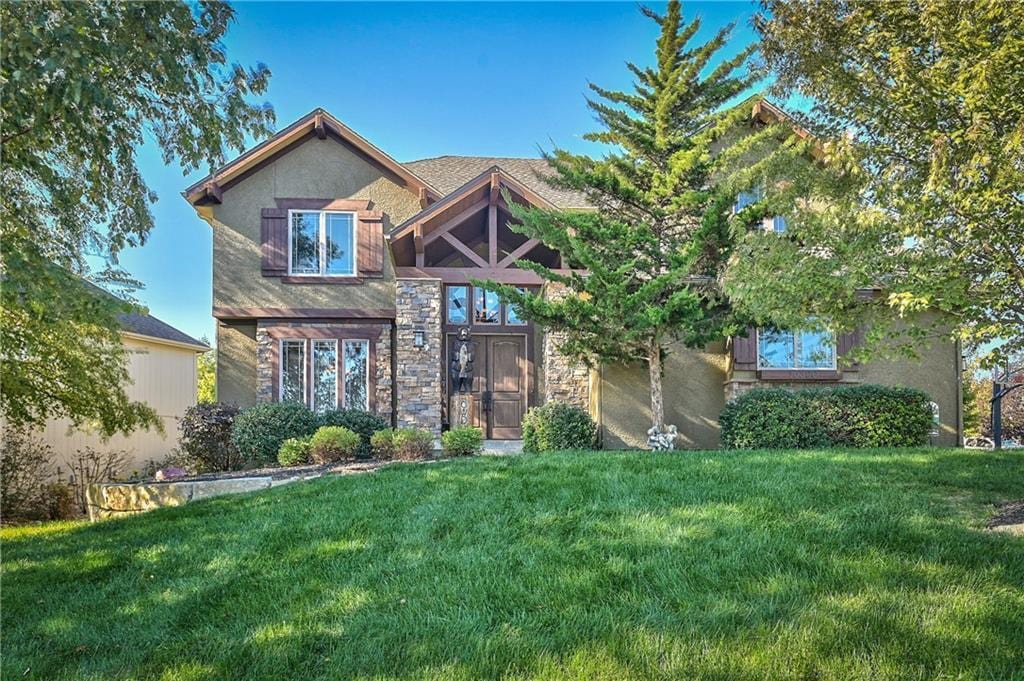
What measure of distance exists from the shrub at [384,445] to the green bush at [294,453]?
1030mm

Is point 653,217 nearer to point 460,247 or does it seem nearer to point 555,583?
point 460,247

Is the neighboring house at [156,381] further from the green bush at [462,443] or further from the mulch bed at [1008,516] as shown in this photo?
the mulch bed at [1008,516]

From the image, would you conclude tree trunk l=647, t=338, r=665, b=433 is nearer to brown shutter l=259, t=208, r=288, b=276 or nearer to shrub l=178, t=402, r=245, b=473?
shrub l=178, t=402, r=245, b=473

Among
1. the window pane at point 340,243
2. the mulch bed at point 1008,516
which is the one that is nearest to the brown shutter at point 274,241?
the window pane at point 340,243

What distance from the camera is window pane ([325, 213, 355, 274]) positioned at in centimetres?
1205

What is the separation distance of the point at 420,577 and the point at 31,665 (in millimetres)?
2073

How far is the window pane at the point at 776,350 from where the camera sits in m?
9.91

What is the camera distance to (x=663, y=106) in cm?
862

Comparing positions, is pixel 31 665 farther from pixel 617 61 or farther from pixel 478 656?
pixel 617 61

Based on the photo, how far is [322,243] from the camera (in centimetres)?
1209

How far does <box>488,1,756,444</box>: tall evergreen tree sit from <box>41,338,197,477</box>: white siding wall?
9.44m

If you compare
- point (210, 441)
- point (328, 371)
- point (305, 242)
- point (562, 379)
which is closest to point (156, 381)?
point (210, 441)

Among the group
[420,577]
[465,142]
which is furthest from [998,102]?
[465,142]

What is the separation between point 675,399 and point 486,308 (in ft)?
14.3
